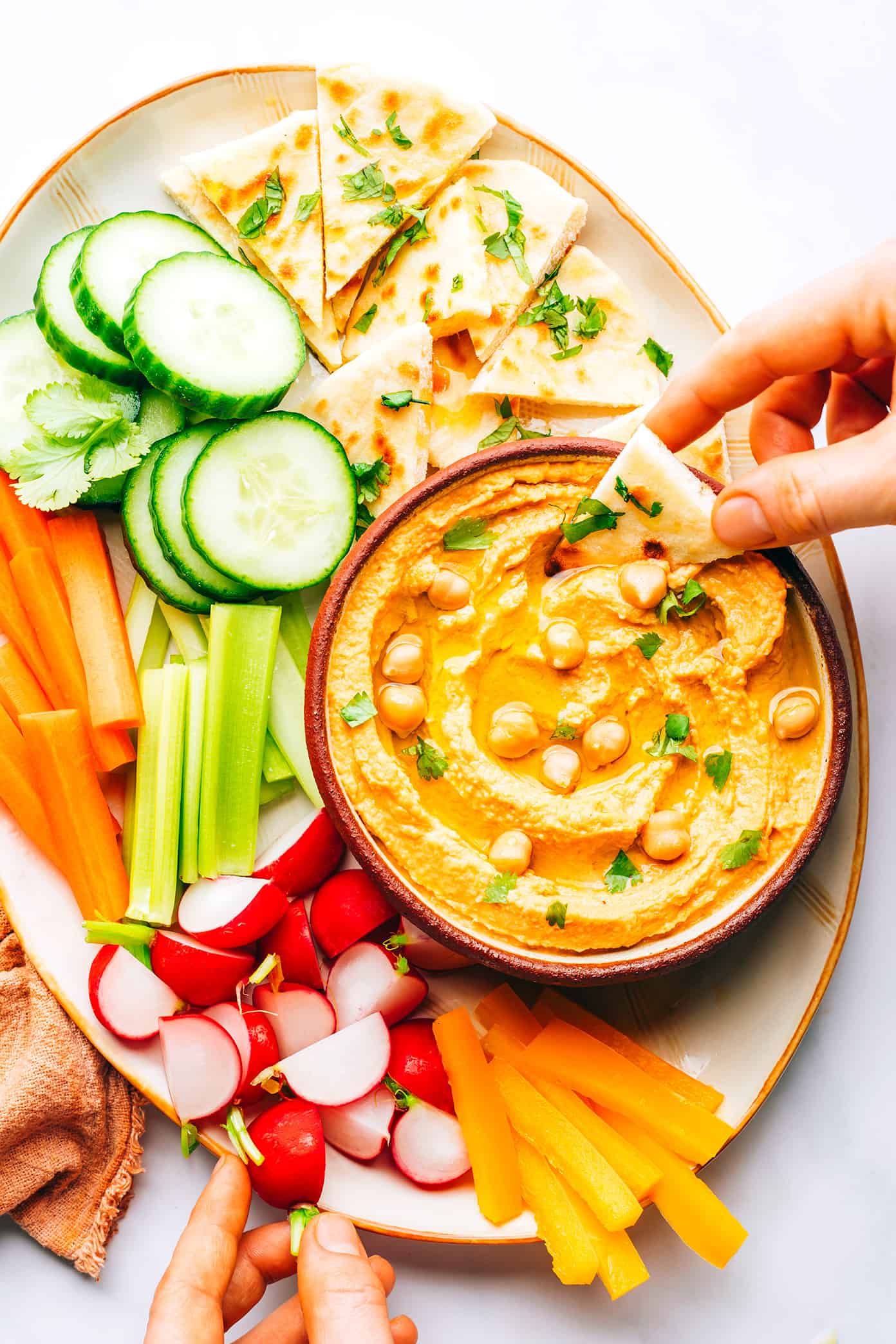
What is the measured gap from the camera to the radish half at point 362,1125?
326 cm

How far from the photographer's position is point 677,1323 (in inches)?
140

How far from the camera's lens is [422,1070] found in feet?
10.8

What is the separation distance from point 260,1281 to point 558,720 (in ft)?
6.42

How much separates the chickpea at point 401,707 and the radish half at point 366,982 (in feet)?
2.60

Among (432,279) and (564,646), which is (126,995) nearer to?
(564,646)

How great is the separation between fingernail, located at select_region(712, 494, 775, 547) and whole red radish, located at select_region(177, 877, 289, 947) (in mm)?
1753

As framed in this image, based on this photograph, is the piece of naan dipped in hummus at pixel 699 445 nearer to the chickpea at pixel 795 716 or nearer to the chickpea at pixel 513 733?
the chickpea at pixel 795 716

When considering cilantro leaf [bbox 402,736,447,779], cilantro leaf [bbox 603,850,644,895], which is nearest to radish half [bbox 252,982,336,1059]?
cilantro leaf [bbox 402,736,447,779]

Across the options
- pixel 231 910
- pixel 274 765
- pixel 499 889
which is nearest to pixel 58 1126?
pixel 231 910

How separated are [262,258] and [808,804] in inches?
96.1

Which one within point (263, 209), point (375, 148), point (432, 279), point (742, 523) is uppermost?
point (375, 148)

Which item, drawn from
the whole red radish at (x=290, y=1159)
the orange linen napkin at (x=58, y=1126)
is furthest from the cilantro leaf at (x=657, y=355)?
the orange linen napkin at (x=58, y=1126)

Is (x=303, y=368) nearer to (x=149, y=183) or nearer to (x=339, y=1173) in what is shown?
(x=149, y=183)

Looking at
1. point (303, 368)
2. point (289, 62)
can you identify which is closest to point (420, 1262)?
point (303, 368)
